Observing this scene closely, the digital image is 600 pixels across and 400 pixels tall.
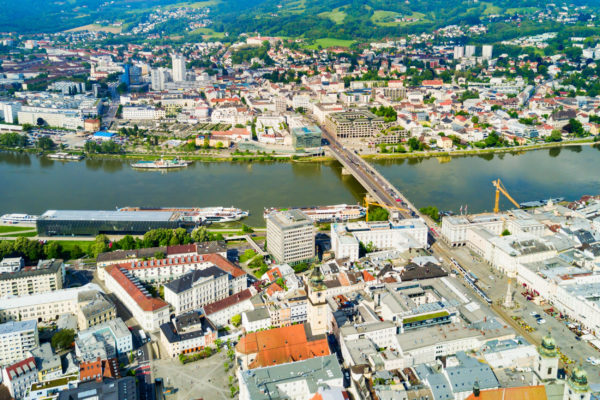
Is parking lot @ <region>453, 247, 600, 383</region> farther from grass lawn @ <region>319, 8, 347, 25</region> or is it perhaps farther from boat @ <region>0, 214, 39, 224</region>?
grass lawn @ <region>319, 8, 347, 25</region>

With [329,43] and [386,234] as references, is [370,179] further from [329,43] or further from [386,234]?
[329,43]

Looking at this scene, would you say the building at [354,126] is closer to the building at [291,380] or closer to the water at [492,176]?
the water at [492,176]

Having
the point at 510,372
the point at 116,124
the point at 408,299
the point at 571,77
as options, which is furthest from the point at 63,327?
the point at 571,77

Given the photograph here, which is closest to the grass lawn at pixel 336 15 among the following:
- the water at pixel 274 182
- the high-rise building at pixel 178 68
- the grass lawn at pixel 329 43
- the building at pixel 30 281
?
the grass lawn at pixel 329 43

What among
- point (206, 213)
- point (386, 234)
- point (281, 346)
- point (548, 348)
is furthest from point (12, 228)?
point (548, 348)

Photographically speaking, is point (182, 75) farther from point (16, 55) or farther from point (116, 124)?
point (16, 55)

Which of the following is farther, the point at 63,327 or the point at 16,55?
the point at 16,55
